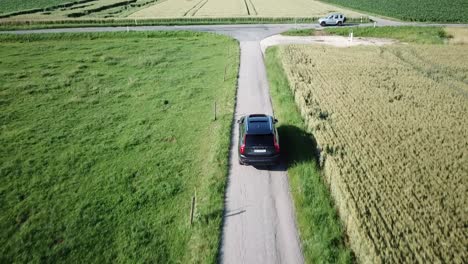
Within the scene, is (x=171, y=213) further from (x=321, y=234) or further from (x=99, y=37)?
(x=99, y=37)

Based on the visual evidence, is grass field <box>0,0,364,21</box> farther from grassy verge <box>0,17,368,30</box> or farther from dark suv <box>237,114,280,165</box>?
dark suv <box>237,114,280,165</box>

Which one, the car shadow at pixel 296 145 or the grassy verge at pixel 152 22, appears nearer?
the car shadow at pixel 296 145

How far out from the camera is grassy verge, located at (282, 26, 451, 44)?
137ft

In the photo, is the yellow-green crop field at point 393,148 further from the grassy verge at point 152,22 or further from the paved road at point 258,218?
the grassy verge at point 152,22

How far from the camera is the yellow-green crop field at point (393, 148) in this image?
10.1 metres

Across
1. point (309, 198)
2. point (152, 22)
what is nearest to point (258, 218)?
point (309, 198)

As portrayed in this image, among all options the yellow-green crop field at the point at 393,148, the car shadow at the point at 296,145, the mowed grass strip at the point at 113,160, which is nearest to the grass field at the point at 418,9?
the yellow-green crop field at the point at 393,148

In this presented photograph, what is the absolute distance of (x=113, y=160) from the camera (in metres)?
15.4

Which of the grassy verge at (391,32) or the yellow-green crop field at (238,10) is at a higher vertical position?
the yellow-green crop field at (238,10)

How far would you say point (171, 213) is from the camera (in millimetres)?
11883

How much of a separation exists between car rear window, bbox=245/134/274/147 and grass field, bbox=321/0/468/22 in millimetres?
50232

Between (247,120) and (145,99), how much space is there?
1034cm

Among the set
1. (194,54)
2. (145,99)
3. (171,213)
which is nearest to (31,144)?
(145,99)

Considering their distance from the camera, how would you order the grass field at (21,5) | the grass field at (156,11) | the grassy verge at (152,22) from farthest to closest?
the grass field at (21,5)
the grass field at (156,11)
the grassy verge at (152,22)
